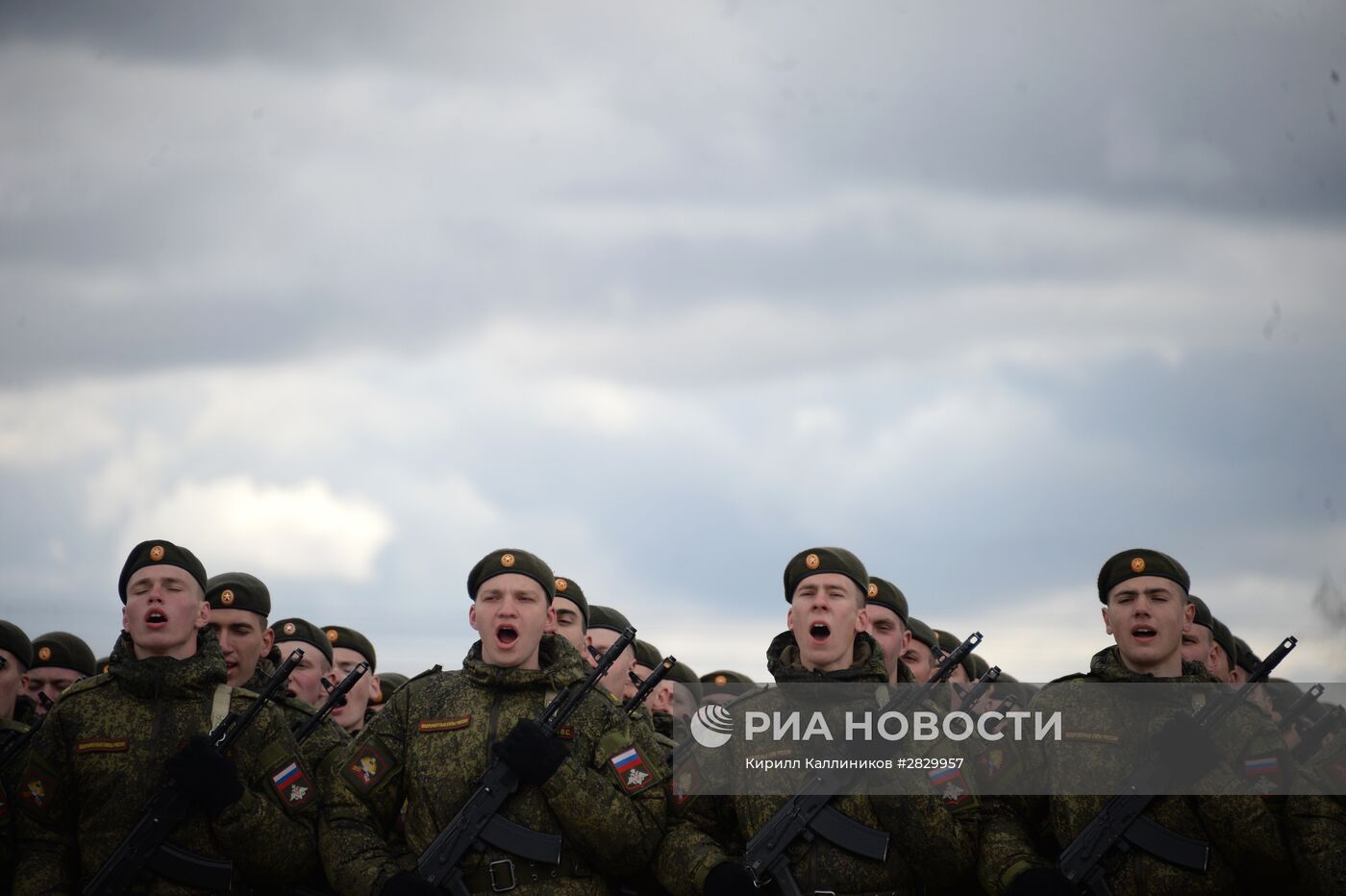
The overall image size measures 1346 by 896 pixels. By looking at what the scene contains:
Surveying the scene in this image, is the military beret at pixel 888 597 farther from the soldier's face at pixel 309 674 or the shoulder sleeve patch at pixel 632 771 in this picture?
the soldier's face at pixel 309 674

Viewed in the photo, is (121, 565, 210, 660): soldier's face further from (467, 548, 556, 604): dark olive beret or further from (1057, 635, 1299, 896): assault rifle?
(1057, 635, 1299, 896): assault rifle

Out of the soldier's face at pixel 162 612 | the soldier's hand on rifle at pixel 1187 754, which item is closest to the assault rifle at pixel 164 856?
the soldier's face at pixel 162 612

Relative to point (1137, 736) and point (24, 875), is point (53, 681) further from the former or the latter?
point (1137, 736)

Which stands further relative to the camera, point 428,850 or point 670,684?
point 670,684

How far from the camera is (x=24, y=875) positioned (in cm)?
986

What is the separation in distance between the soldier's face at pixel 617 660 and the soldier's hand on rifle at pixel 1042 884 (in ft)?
16.0

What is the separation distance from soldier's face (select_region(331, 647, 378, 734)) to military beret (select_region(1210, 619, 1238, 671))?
855 centimetres

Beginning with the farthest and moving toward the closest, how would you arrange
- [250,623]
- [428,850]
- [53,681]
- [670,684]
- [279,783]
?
[670,684], [53,681], [250,623], [279,783], [428,850]

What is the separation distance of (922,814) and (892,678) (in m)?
1.30

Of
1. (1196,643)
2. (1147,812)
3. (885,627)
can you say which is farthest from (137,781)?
(1196,643)

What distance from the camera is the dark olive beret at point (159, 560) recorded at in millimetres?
10758

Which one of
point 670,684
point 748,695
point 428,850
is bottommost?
point 428,850

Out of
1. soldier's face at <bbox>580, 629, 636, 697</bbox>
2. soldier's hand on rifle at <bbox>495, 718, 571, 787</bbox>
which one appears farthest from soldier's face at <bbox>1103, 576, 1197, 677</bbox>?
soldier's face at <bbox>580, 629, 636, 697</bbox>

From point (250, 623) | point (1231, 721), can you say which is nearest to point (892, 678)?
point (1231, 721)
